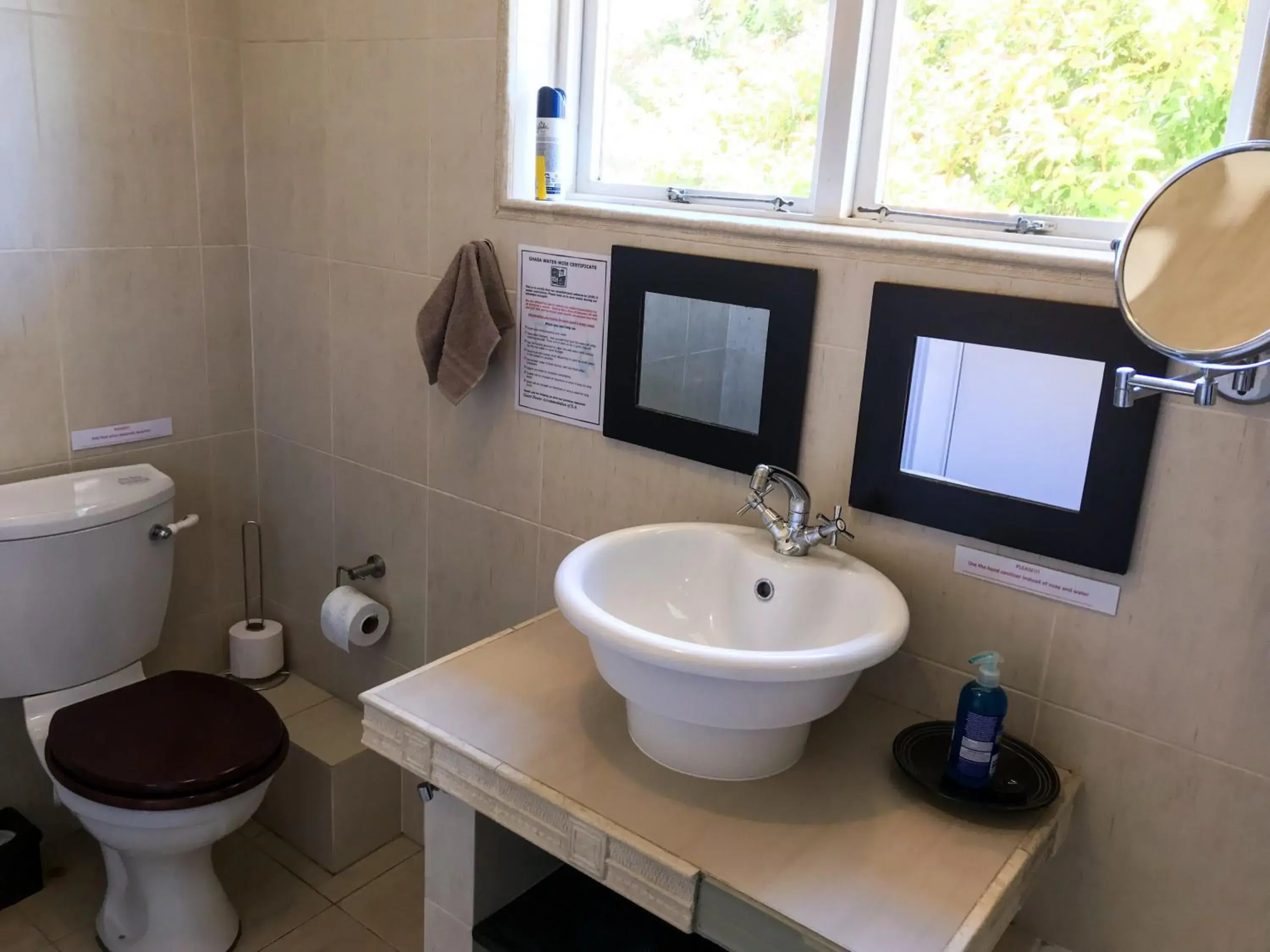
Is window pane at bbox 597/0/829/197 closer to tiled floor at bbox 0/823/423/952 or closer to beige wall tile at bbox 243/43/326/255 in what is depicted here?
beige wall tile at bbox 243/43/326/255

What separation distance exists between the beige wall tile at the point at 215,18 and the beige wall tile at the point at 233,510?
2.85 ft

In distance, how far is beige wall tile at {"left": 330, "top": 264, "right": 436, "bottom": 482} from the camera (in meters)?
2.03

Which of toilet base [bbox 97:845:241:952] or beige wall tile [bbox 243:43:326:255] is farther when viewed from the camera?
beige wall tile [bbox 243:43:326:255]

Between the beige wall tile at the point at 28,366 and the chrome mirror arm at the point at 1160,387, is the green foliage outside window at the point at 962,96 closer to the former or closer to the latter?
the chrome mirror arm at the point at 1160,387

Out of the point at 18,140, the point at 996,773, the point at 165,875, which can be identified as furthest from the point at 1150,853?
the point at 18,140

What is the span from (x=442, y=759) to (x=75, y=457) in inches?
49.2

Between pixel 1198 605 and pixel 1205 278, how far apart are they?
400mm

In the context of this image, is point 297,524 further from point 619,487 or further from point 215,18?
point 215,18

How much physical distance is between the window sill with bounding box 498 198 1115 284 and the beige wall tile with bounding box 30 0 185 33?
0.88 m

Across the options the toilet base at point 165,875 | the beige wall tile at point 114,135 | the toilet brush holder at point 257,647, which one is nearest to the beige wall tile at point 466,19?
the beige wall tile at point 114,135

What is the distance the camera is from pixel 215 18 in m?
2.14

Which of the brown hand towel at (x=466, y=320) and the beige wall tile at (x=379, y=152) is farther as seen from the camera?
the beige wall tile at (x=379, y=152)

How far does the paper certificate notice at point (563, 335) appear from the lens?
172cm

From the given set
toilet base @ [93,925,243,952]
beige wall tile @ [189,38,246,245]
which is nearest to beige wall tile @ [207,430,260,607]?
beige wall tile @ [189,38,246,245]
